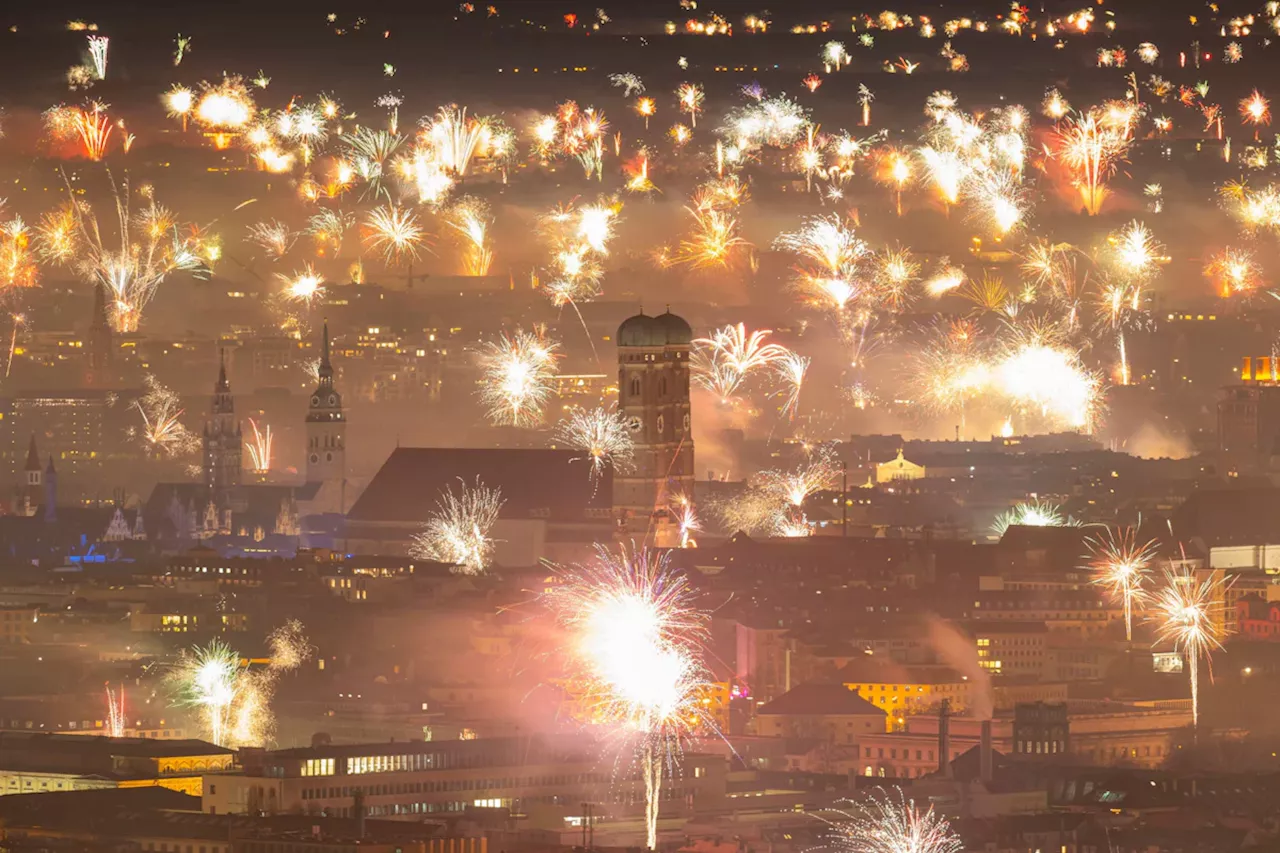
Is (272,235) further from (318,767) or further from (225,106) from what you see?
(318,767)

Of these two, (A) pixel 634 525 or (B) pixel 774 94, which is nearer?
(A) pixel 634 525

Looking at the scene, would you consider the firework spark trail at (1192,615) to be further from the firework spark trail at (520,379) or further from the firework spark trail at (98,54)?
the firework spark trail at (98,54)

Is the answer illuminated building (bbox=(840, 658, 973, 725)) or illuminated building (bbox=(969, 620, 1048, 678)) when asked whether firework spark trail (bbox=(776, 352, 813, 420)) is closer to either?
illuminated building (bbox=(969, 620, 1048, 678))

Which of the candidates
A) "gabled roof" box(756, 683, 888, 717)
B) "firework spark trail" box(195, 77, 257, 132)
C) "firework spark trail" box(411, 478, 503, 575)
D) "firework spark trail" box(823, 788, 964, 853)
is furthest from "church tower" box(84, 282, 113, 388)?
"firework spark trail" box(823, 788, 964, 853)

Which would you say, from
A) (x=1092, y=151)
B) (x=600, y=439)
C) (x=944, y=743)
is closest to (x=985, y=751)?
(x=944, y=743)

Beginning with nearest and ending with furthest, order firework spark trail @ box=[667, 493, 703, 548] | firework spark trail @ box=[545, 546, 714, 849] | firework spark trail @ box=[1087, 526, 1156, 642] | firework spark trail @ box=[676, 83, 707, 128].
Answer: firework spark trail @ box=[545, 546, 714, 849] → firework spark trail @ box=[667, 493, 703, 548] → firework spark trail @ box=[1087, 526, 1156, 642] → firework spark trail @ box=[676, 83, 707, 128]

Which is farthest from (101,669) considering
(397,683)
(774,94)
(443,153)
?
(774,94)

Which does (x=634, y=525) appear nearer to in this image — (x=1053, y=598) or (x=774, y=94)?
(x=1053, y=598)
